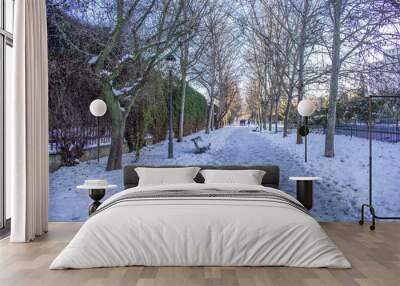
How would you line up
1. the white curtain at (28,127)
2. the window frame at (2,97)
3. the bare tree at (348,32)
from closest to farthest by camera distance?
the white curtain at (28,127)
the window frame at (2,97)
the bare tree at (348,32)

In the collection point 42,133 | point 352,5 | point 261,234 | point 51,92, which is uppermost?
point 352,5

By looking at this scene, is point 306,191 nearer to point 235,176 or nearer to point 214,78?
point 235,176

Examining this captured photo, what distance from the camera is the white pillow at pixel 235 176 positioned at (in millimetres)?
5771

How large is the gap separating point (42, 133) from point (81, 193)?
1.35m

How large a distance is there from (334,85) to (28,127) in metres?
3.95

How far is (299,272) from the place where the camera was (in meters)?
3.66

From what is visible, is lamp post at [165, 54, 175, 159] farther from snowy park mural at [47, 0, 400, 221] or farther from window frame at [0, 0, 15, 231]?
window frame at [0, 0, 15, 231]

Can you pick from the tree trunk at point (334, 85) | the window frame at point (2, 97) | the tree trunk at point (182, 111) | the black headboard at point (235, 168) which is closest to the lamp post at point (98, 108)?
the black headboard at point (235, 168)

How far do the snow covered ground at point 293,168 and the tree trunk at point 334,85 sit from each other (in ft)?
0.30

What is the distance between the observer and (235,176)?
Answer: 5.83m

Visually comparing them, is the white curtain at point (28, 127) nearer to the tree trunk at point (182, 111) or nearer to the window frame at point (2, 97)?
the window frame at point (2, 97)

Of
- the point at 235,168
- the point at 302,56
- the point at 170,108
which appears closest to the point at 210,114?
the point at 170,108

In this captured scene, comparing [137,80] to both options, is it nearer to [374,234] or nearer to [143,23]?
[143,23]

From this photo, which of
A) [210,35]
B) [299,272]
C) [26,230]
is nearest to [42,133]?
[26,230]
